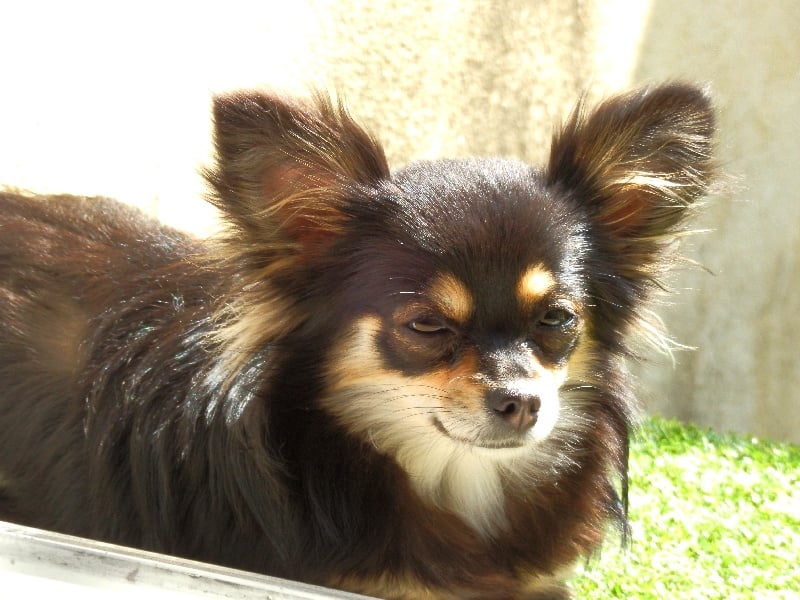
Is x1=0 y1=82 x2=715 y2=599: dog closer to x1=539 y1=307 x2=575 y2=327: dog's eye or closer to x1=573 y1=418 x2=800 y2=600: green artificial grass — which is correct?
x1=539 y1=307 x2=575 y2=327: dog's eye

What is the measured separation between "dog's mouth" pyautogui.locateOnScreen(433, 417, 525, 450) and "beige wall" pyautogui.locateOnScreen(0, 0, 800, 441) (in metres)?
1.97

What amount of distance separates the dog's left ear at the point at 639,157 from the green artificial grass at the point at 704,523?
109 cm

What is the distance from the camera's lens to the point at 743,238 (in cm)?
552

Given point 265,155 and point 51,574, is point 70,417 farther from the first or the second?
point 51,574

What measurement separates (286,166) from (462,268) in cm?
53

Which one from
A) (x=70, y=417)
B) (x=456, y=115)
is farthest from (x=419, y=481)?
(x=456, y=115)

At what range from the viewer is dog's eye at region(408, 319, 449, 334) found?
2.50 metres

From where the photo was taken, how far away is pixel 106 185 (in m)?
4.50

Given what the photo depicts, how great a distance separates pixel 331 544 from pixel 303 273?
29.2 inches

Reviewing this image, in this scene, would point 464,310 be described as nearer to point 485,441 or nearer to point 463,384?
point 463,384

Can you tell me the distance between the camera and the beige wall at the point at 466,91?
4328 mm

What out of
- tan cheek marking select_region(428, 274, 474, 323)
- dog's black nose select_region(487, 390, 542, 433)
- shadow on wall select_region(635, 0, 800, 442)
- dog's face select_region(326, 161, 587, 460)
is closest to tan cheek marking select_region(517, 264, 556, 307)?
dog's face select_region(326, 161, 587, 460)

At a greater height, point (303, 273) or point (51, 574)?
point (303, 273)

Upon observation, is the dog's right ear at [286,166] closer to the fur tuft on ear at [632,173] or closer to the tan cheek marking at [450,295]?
the tan cheek marking at [450,295]
